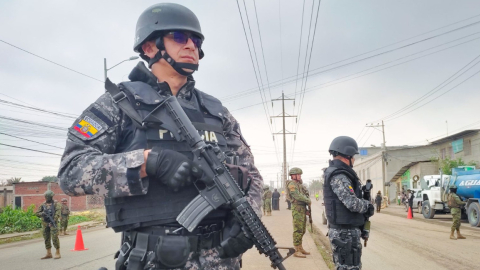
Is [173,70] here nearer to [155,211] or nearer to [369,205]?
[155,211]

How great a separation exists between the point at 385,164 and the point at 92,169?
51902mm

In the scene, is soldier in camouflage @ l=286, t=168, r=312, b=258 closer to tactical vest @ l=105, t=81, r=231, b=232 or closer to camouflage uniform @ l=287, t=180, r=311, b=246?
camouflage uniform @ l=287, t=180, r=311, b=246

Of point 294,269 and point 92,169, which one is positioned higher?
point 92,169

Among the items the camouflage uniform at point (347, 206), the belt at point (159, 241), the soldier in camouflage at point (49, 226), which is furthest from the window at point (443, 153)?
the belt at point (159, 241)

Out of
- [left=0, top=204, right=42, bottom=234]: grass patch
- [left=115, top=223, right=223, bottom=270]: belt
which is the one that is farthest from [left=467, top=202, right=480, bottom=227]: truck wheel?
[left=0, top=204, right=42, bottom=234]: grass patch

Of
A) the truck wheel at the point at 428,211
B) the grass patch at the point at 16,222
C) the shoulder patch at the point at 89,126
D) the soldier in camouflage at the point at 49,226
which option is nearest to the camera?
the shoulder patch at the point at 89,126

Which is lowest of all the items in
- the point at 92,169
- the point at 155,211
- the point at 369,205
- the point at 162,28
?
the point at 369,205

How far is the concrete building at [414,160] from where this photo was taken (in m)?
35.7

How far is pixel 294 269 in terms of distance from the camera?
23.9ft

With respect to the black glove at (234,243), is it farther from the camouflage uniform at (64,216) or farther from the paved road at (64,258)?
the camouflage uniform at (64,216)

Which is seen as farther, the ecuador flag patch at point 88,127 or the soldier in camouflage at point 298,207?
the soldier in camouflage at point 298,207

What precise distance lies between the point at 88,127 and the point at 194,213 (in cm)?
66

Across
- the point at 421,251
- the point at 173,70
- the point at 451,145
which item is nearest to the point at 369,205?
the point at 173,70

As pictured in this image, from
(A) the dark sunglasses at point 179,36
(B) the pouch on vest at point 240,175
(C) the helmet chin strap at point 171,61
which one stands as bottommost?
(B) the pouch on vest at point 240,175
